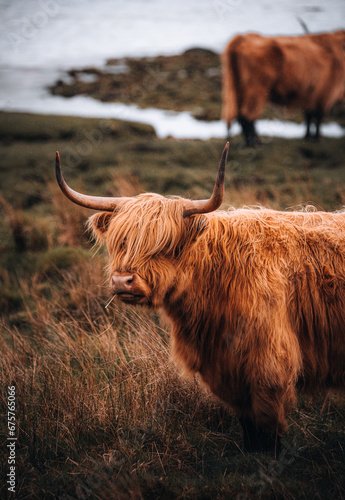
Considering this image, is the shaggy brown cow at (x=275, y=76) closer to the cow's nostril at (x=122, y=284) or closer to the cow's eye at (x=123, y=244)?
the cow's eye at (x=123, y=244)

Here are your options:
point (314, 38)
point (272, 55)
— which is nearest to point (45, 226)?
point (272, 55)

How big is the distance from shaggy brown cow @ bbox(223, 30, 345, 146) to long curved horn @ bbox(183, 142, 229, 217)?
8.59m

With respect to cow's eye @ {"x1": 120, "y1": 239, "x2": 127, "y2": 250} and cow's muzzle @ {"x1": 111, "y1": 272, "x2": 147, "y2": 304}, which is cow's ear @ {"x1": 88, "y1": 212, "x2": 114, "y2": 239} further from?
cow's muzzle @ {"x1": 111, "y1": 272, "x2": 147, "y2": 304}

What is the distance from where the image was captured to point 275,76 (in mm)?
10055

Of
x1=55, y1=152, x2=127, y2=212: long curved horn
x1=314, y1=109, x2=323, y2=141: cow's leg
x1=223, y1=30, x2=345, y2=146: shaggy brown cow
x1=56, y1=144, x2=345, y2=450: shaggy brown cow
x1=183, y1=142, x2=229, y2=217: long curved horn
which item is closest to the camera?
x1=183, y1=142, x2=229, y2=217: long curved horn

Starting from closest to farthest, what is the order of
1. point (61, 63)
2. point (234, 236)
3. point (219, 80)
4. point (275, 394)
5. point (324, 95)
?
point (275, 394)
point (234, 236)
point (324, 95)
point (219, 80)
point (61, 63)

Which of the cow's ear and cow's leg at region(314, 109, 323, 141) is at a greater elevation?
the cow's ear

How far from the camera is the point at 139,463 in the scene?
2262mm

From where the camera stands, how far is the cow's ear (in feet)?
8.17

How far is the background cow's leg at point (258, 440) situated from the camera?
2330 millimetres

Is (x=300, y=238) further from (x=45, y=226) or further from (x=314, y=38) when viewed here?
(x=314, y=38)

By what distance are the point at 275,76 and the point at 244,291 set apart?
9.35m

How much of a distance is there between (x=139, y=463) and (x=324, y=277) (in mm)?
1478

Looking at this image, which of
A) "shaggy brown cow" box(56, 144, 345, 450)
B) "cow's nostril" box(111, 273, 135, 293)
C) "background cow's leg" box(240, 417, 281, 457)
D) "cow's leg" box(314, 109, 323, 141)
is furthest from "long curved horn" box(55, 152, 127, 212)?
"cow's leg" box(314, 109, 323, 141)
